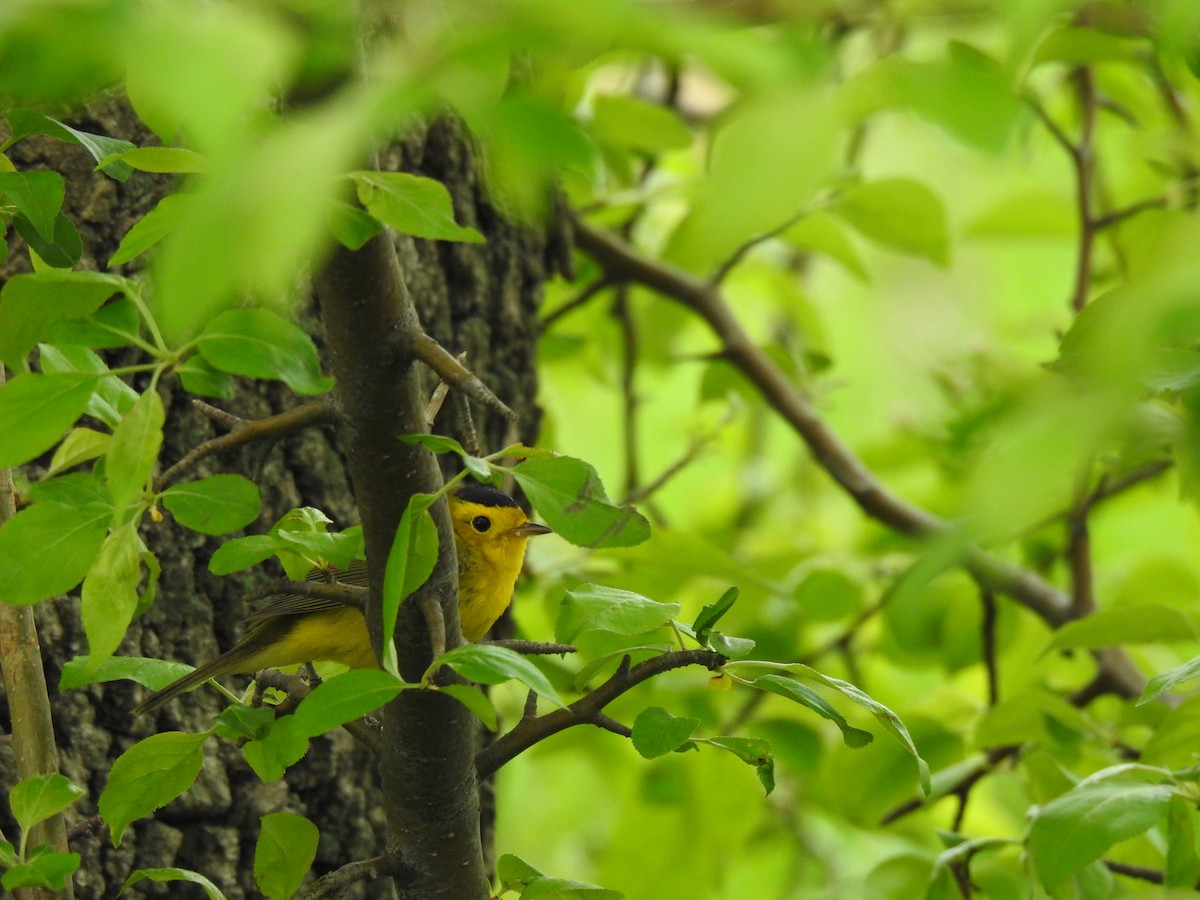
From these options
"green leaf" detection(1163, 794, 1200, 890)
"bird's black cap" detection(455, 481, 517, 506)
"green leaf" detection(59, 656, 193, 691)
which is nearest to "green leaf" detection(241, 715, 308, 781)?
"green leaf" detection(59, 656, 193, 691)

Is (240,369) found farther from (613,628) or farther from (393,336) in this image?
(613,628)

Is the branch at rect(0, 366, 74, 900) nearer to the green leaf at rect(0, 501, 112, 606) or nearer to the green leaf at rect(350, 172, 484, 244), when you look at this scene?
the green leaf at rect(0, 501, 112, 606)

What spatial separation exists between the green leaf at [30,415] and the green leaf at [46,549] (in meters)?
0.09

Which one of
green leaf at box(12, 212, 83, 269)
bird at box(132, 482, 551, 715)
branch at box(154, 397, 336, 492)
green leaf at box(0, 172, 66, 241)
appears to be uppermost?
green leaf at box(0, 172, 66, 241)

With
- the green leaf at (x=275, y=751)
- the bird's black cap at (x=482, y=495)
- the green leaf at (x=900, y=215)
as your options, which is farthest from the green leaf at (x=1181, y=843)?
the bird's black cap at (x=482, y=495)

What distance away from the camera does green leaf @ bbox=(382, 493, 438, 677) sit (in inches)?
37.0

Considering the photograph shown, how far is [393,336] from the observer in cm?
113

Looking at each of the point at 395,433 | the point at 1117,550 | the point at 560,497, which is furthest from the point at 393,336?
the point at 1117,550

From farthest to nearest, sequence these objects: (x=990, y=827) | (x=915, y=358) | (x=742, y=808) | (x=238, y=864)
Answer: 1. (x=915, y=358)
2. (x=990, y=827)
3. (x=742, y=808)
4. (x=238, y=864)

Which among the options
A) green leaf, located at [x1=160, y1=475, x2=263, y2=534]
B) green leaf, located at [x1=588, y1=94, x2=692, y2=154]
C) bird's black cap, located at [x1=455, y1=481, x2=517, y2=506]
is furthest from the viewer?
bird's black cap, located at [x1=455, y1=481, x2=517, y2=506]

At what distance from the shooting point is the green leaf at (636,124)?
103 inches

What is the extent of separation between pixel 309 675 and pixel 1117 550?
12.0 feet

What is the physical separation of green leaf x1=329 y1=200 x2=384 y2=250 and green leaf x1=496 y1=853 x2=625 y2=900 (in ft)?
2.13

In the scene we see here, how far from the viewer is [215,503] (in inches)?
48.7
